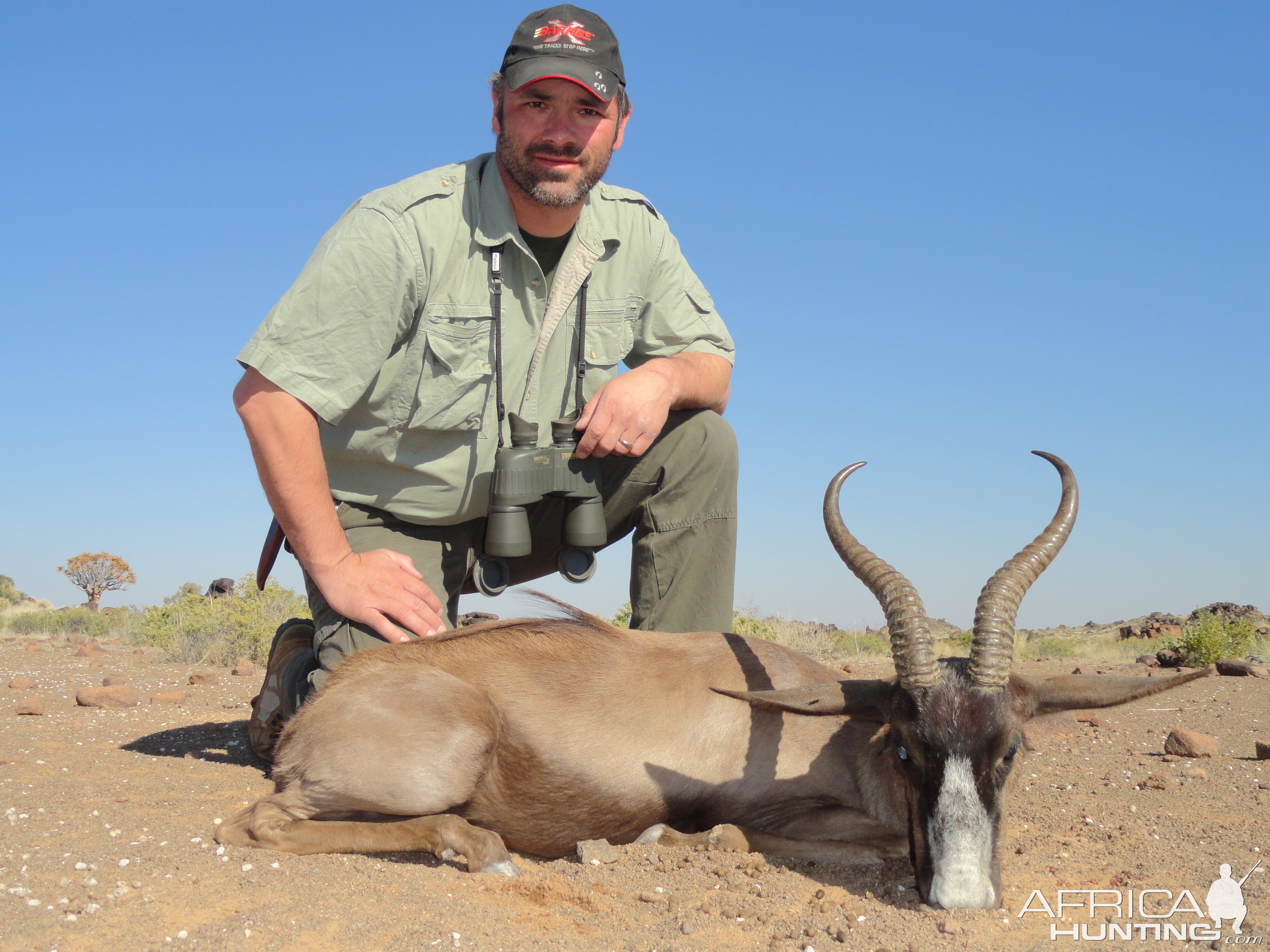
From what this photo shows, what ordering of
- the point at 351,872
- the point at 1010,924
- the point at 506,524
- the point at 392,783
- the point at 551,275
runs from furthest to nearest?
the point at 551,275, the point at 506,524, the point at 392,783, the point at 351,872, the point at 1010,924

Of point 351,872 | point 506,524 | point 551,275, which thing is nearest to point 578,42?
point 551,275

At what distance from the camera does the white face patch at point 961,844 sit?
3572 millimetres

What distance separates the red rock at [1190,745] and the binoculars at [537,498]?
3952mm

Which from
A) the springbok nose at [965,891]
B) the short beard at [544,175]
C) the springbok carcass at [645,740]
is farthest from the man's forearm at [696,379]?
the springbok nose at [965,891]

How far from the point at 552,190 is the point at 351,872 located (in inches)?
144

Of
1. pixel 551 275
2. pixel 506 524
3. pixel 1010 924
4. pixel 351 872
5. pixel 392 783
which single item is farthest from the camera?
pixel 551 275

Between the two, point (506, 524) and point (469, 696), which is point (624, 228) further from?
point (469, 696)

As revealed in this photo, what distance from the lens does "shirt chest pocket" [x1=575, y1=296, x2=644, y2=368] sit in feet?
19.4

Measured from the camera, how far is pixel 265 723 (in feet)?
19.9

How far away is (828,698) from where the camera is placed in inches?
170

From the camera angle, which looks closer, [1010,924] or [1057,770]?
[1010,924]

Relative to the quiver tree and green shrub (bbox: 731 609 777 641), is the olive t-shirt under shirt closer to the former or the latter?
green shrub (bbox: 731 609 777 641)

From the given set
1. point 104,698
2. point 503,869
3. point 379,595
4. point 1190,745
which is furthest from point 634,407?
point 104,698

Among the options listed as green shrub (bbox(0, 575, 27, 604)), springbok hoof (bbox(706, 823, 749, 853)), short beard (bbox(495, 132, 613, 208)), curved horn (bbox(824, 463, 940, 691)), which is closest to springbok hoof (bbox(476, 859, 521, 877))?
springbok hoof (bbox(706, 823, 749, 853))
